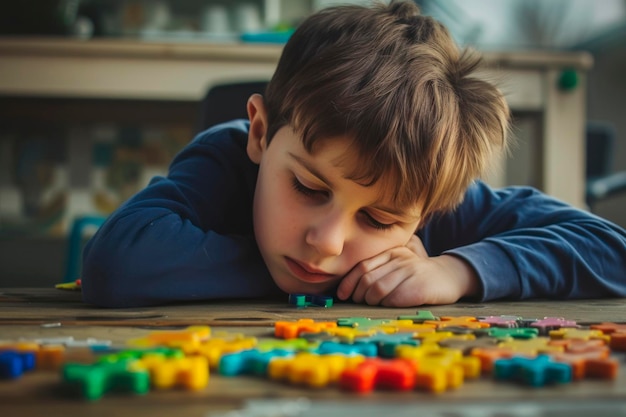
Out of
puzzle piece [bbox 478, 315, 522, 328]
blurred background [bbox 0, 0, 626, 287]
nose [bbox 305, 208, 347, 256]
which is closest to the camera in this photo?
puzzle piece [bbox 478, 315, 522, 328]

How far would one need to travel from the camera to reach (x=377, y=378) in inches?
18.0

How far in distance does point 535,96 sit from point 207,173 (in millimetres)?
1306

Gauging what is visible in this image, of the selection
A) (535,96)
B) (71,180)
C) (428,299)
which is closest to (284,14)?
(71,180)

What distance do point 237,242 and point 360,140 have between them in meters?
0.27

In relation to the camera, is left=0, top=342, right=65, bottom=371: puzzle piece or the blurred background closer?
left=0, top=342, right=65, bottom=371: puzzle piece

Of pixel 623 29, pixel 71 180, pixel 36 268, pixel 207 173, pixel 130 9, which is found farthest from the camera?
pixel 623 29

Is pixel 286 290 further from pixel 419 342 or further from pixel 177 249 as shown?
pixel 419 342

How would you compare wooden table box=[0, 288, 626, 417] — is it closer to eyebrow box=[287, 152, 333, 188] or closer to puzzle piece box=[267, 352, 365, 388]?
puzzle piece box=[267, 352, 365, 388]

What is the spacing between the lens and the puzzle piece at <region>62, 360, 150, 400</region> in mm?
419

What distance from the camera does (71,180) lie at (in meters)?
2.52

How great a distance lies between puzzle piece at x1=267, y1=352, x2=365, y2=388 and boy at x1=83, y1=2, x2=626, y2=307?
1.22 feet

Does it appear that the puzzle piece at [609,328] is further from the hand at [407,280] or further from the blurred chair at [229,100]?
the blurred chair at [229,100]

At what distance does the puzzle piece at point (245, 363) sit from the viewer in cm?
49

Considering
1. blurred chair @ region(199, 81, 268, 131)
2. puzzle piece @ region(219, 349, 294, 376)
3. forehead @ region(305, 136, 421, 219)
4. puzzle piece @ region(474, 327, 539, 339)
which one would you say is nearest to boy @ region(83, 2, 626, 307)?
forehead @ region(305, 136, 421, 219)
